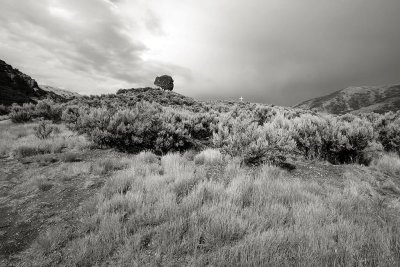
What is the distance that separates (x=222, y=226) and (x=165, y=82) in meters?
57.5

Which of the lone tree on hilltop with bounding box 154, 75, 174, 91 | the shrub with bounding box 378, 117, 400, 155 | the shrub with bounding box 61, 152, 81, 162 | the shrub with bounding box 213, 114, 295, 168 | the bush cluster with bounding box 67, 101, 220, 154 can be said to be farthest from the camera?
the lone tree on hilltop with bounding box 154, 75, 174, 91

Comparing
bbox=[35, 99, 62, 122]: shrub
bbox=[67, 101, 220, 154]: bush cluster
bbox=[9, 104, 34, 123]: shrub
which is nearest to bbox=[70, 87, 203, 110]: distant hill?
bbox=[35, 99, 62, 122]: shrub

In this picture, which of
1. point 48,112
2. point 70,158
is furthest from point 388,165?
point 48,112

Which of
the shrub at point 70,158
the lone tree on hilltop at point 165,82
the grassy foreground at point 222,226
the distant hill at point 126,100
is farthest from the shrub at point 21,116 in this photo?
the lone tree on hilltop at point 165,82

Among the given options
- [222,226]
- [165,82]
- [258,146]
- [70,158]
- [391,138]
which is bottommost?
[70,158]

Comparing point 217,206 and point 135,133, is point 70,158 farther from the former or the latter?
point 217,206

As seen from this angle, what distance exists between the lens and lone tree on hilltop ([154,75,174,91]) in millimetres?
57500

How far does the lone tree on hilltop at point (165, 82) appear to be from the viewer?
57.5m

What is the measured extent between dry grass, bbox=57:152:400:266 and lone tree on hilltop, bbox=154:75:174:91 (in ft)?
180

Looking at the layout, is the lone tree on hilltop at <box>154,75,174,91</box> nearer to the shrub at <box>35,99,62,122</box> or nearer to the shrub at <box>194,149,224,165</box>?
the shrub at <box>35,99,62,122</box>

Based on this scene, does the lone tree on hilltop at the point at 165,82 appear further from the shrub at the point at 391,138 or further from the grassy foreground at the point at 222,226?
the grassy foreground at the point at 222,226

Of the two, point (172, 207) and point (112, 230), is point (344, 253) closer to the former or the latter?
point (172, 207)

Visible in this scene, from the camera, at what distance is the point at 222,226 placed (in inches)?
124

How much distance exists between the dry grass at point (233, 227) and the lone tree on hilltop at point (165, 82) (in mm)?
54849
